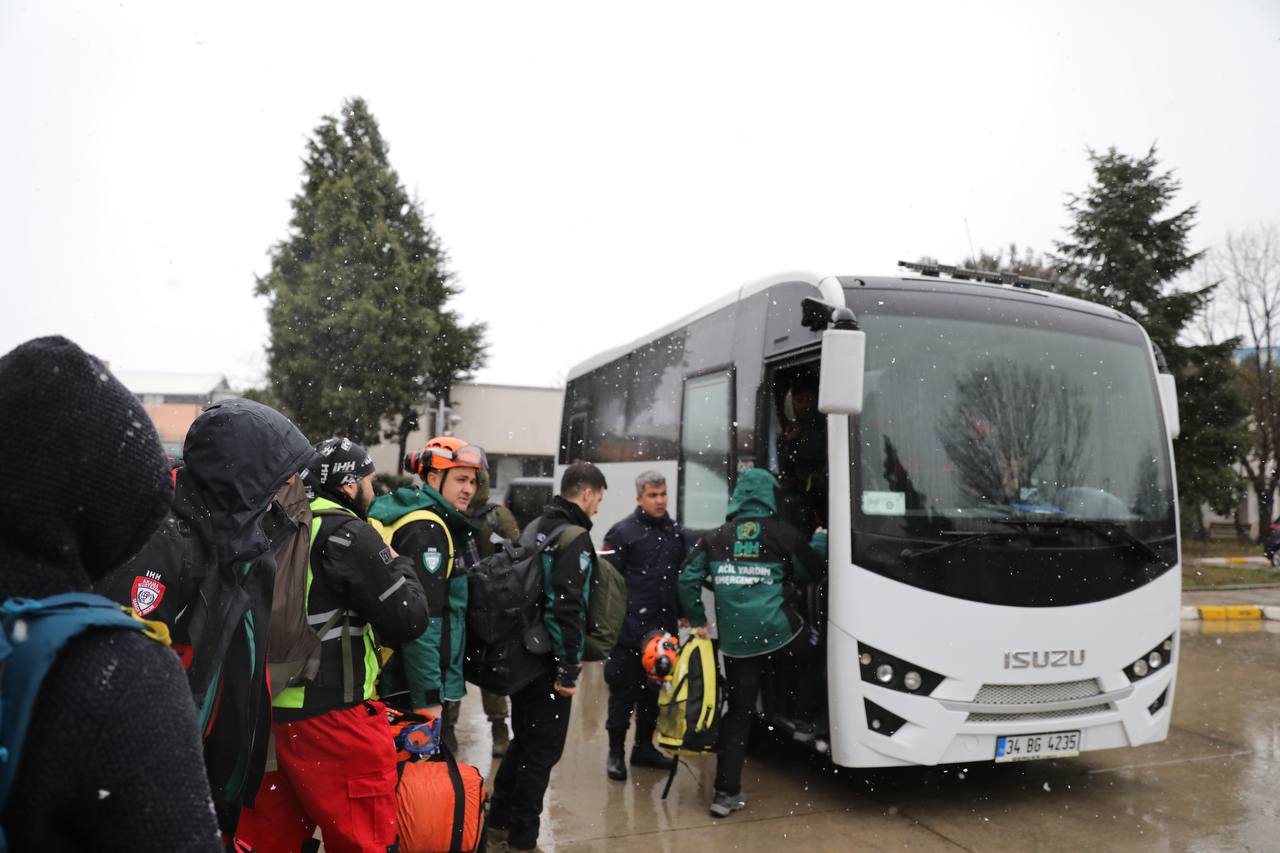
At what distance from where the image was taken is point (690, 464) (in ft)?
24.2

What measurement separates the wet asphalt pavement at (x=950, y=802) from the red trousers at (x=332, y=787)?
1.91 metres

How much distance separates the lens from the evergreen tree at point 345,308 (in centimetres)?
3036

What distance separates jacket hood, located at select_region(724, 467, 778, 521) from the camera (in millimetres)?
5375

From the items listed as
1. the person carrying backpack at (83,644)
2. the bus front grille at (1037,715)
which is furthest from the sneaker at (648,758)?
the person carrying backpack at (83,644)

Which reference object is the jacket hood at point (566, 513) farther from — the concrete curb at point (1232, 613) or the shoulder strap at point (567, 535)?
the concrete curb at point (1232, 613)

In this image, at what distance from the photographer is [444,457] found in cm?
436

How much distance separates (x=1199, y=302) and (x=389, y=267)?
81.4 feet

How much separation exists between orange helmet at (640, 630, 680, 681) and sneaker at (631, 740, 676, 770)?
3.03 feet

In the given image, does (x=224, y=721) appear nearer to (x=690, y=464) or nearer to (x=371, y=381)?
(x=690, y=464)

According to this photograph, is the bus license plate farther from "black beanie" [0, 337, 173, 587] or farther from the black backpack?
"black beanie" [0, 337, 173, 587]

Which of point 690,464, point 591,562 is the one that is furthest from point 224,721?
point 690,464

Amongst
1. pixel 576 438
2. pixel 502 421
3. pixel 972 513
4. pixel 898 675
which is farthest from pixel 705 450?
pixel 502 421

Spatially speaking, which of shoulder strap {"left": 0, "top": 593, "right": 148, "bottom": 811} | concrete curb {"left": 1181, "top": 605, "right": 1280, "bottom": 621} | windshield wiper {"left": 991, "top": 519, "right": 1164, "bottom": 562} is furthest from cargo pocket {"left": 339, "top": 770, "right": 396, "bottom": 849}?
concrete curb {"left": 1181, "top": 605, "right": 1280, "bottom": 621}

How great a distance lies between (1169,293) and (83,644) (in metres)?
27.7
